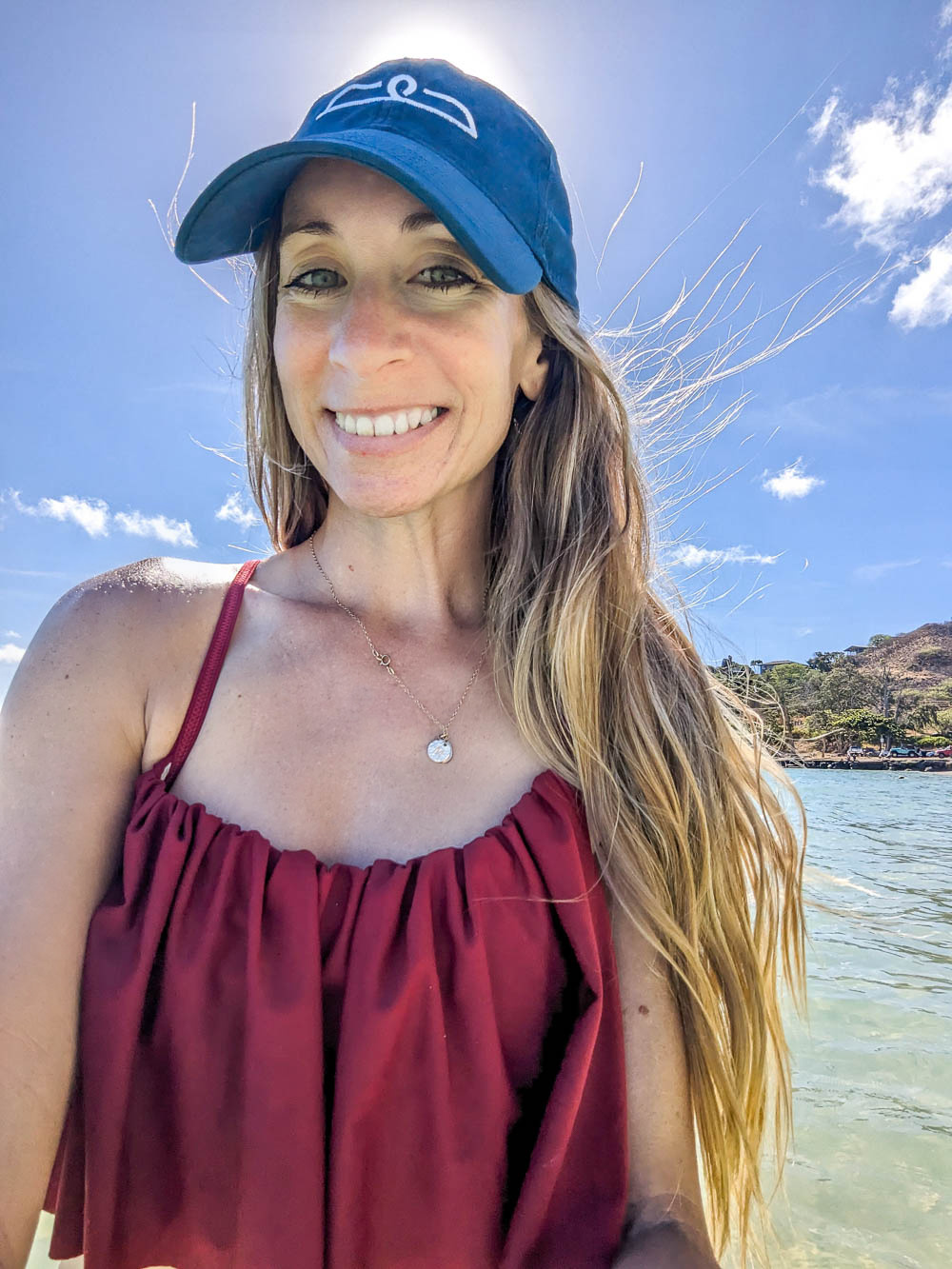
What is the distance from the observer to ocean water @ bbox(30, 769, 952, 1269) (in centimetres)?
249

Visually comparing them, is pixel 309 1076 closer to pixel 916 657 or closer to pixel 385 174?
pixel 385 174

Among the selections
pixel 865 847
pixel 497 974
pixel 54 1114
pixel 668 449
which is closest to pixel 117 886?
pixel 54 1114

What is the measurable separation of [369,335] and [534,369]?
0.49 metres

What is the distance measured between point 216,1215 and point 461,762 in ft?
2.57

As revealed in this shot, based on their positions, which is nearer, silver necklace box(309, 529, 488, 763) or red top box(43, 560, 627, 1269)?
red top box(43, 560, 627, 1269)

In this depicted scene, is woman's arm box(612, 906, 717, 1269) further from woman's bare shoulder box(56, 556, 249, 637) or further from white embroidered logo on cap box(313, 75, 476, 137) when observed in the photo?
white embroidered logo on cap box(313, 75, 476, 137)

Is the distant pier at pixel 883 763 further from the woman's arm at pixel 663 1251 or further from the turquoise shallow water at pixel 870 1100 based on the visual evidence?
the woman's arm at pixel 663 1251

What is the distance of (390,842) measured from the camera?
143 cm

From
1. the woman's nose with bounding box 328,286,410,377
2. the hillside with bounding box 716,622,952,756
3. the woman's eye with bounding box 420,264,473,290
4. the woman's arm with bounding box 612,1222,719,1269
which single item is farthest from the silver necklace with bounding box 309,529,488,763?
the hillside with bounding box 716,622,952,756

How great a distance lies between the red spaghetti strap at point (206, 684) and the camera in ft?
4.75

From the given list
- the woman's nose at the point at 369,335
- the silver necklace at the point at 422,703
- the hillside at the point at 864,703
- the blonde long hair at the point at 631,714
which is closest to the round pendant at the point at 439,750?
the silver necklace at the point at 422,703

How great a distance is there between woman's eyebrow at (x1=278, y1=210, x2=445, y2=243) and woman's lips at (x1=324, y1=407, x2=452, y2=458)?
328 mm

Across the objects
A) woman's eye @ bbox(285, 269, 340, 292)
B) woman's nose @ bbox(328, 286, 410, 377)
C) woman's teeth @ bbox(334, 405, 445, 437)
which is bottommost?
woman's teeth @ bbox(334, 405, 445, 437)

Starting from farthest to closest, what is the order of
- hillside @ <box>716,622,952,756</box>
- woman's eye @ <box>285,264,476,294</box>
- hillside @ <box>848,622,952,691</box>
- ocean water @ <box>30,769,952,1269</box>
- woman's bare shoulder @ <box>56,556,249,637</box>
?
hillside @ <box>848,622,952,691</box> < hillside @ <box>716,622,952,756</box> < ocean water @ <box>30,769,952,1269</box> < woman's eye @ <box>285,264,476,294</box> < woman's bare shoulder @ <box>56,556,249,637</box>
